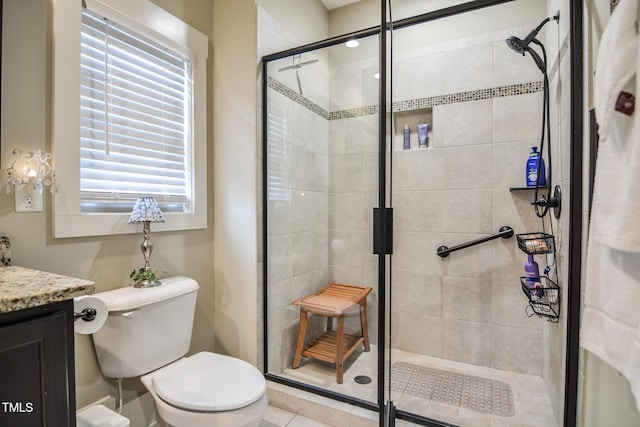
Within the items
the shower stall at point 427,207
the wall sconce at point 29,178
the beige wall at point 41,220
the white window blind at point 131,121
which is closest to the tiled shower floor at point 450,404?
the shower stall at point 427,207

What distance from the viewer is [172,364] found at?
1399 mm

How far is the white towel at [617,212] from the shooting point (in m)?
0.66

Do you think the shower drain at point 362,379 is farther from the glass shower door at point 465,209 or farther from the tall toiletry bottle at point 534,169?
the tall toiletry bottle at point 534,169

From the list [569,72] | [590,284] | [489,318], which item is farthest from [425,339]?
[569,72]

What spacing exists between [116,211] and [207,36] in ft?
3.82

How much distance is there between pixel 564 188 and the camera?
4.63 ft

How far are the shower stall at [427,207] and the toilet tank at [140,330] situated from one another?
21.7 inches

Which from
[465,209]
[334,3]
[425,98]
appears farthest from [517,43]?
[334,3]

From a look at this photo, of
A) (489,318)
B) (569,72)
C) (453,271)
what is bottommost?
(489,318)

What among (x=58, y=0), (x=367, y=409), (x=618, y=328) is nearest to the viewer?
(x=618, y=328)

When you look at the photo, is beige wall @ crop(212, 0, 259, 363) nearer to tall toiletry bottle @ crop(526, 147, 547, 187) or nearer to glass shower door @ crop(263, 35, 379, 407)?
glass shower door @ crop(263, 35, 379, 407)

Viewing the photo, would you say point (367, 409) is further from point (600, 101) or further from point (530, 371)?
point (600, 101)

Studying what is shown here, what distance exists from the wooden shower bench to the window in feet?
2.88

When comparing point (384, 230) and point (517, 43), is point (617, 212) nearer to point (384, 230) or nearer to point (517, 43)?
point (384, 230)
